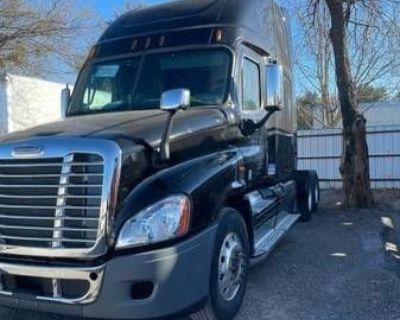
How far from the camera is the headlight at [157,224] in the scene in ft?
13.5

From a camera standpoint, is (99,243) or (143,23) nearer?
(99,243)

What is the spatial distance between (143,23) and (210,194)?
9.47 feet

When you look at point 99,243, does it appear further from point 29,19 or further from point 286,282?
point 29,19

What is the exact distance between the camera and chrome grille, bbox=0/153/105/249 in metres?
4.14

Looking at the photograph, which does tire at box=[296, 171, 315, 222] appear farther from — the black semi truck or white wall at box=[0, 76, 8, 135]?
white wall at box=[0, 76, 8, 135]

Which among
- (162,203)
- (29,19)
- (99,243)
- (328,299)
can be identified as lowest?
(328,299)

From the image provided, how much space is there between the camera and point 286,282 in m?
6.34

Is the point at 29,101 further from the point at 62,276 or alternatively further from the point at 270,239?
the point at 62,276

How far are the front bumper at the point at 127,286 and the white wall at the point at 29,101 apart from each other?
15.6 m

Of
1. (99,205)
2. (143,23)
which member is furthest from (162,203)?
(143,23)

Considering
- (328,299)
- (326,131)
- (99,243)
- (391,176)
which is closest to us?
(99,243)

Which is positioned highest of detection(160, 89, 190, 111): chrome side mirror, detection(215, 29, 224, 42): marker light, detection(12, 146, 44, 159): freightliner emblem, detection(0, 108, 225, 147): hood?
detection(215, 29, 224, 42): marker light

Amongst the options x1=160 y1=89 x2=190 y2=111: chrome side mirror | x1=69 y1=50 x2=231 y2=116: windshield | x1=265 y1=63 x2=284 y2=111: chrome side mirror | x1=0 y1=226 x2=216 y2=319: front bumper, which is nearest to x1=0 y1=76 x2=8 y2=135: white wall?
x1=69 y1=50 x2=231 y2=116: windshield

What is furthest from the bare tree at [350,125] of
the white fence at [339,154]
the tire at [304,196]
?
the white fence at [339,154]
